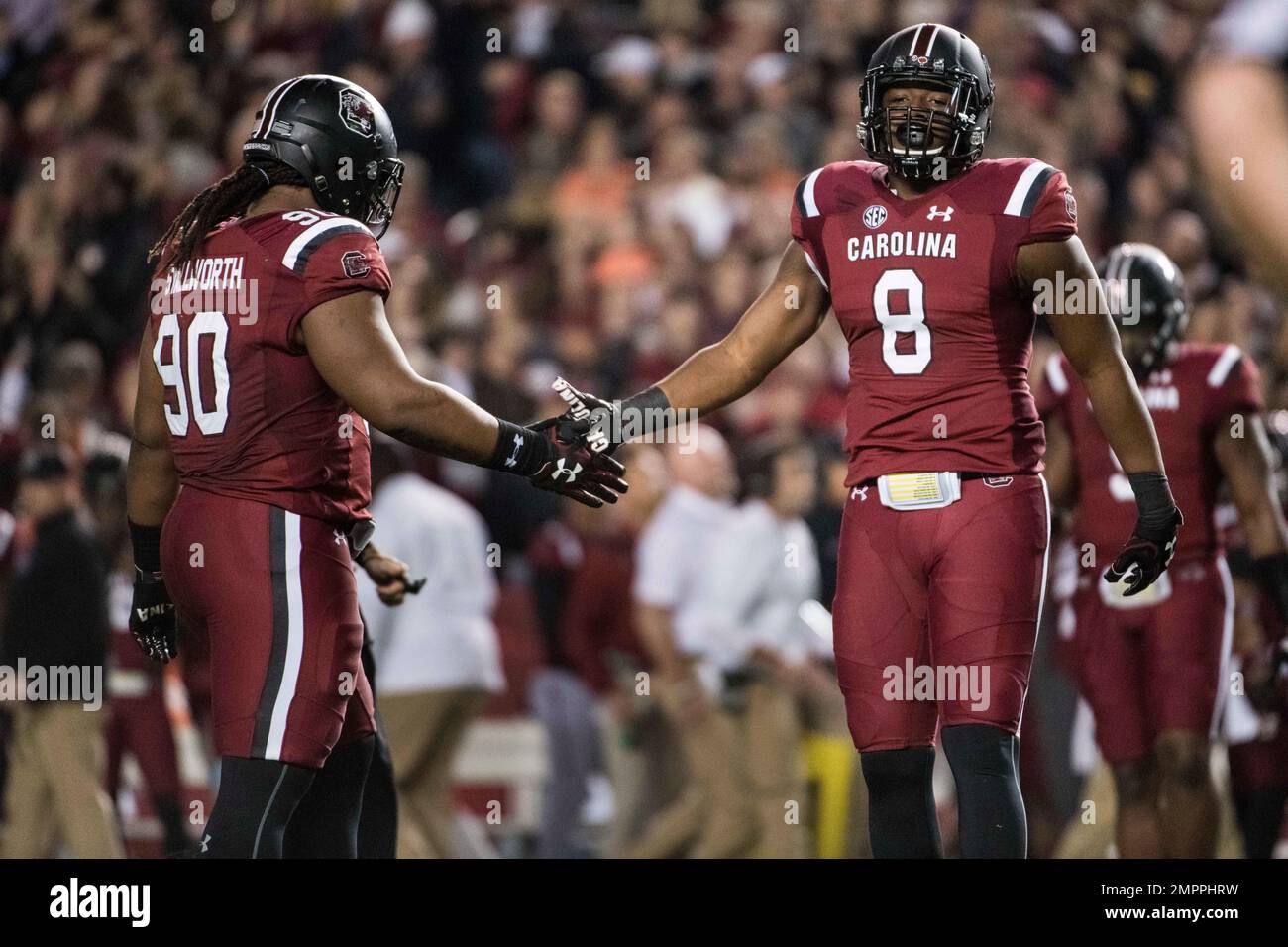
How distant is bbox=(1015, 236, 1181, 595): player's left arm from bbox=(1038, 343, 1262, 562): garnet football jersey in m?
1.31

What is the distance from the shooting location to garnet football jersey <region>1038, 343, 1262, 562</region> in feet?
18.0

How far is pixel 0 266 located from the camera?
9.42m

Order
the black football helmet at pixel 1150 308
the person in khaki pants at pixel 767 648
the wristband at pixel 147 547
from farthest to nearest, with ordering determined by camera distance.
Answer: the person in khaki pants at pixel 767 648
the black football helmet at pixel 1150 308
the wristband at pixel 147 547

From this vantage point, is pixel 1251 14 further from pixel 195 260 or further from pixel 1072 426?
pixel 1072 426

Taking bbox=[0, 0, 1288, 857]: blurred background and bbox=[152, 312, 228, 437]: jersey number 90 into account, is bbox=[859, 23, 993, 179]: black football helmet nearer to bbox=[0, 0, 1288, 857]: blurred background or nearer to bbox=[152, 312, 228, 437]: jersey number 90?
bbox=[152, 312, 228, 437]: jersey number 90

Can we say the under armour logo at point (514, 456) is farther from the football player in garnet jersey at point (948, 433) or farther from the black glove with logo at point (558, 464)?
the football player in garnet jersey at point (948, 433)

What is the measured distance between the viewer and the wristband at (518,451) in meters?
4.05

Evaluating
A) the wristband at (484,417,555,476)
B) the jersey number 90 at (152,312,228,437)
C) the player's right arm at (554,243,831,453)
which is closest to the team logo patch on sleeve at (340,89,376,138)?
the jersey number 90 at (152,312,228,437)

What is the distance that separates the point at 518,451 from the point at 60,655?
11.6ft

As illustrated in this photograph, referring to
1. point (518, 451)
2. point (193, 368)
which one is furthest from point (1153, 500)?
point (193, 368)

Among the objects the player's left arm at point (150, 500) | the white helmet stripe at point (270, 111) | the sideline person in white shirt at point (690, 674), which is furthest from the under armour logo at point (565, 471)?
the sideline person in white shirt at point (690, 674)

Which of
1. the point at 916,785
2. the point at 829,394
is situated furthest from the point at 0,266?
the point at 916,785

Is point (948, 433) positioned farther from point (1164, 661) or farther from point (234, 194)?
point (1164, 661)

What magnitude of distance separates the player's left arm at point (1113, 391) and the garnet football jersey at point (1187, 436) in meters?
1.31
